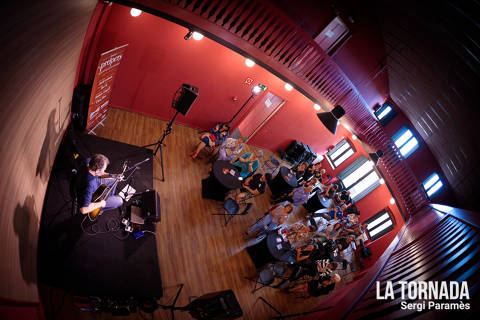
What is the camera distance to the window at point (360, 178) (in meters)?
10.2

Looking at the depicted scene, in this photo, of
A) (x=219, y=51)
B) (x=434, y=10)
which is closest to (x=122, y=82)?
(x=219, y=51)

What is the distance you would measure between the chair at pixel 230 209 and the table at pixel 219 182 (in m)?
0.37

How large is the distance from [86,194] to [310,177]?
7948 millimetres

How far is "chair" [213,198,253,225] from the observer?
19.2 ft

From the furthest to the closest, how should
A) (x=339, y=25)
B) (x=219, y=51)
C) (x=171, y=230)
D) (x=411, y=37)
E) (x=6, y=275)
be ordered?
(x=219, y=51) < (x=339, y=25) < (x=171, y=230) < (x=411, y=37) < (x=6, y=275)

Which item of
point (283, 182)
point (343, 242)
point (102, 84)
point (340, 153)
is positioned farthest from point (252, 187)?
point (340, 153)

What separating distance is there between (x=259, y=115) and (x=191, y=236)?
17.3 ft

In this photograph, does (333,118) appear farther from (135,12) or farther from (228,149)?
(135,12)

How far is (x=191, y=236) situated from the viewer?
17.5 ft

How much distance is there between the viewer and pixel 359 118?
292 inches

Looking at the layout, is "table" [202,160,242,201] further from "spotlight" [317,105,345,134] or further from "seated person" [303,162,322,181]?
"seated person" [303,162,322,181]

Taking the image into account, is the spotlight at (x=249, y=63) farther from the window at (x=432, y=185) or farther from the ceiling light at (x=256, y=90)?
the window at (x=432, y=185)

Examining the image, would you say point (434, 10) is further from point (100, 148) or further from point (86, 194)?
point (100, 148)

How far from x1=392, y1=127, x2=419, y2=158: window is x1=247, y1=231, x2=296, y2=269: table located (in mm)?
5403
